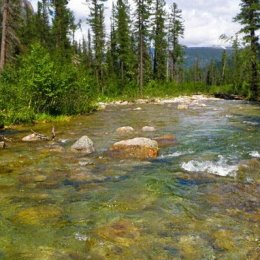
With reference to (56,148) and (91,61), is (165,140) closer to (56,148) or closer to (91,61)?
(56,148)

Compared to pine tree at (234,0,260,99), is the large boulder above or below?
below

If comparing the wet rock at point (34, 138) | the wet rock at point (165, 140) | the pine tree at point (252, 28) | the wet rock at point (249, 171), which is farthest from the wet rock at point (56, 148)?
the pine tree at point (252, 28)

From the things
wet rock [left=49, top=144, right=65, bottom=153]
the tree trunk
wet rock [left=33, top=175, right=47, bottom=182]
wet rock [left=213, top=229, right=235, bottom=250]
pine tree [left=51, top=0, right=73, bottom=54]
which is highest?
pine tree [left=51, top=0, right=73, bottom=54]

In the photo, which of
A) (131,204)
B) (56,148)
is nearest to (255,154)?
(131,204)

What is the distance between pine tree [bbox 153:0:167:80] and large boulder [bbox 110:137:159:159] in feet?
143

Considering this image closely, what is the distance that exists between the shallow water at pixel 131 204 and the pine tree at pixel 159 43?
4492 cm

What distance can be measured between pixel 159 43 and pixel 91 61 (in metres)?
10.4

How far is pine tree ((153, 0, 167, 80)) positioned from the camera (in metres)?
55.7

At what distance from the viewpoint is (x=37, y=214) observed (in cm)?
711

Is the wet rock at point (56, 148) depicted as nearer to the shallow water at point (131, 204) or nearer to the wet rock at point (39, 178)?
the shallow water at point (131, 204)

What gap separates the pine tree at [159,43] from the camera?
183 ft

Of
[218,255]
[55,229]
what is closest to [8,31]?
[55,229]

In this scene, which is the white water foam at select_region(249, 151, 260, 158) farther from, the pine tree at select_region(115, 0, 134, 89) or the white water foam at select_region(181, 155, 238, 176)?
the pine tree at select_region(115, 0, 134, 89)

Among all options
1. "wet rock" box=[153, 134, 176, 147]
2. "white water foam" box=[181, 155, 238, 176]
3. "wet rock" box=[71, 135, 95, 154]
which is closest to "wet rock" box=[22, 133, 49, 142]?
"wet rock" box=[71, 135, 95, 154]
